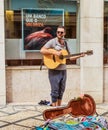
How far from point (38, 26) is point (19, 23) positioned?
17.2 inches

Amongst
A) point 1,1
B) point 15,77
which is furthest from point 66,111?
point 1,1

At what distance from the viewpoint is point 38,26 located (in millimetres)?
8828

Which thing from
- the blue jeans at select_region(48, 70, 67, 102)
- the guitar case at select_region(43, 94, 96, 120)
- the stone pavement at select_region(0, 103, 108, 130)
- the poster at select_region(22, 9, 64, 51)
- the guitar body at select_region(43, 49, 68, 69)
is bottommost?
the stone pavement at select_region(0, 103, 108, 130)

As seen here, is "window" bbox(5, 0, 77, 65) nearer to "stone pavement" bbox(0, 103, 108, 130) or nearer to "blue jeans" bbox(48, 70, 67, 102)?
"stone pavement" bbox(0, 103, 108, 130)

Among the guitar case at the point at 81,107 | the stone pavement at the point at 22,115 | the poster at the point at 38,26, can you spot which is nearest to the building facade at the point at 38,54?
the poster at the point at 38,26

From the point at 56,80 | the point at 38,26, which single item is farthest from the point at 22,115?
the point at 38,26

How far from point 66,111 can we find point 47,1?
3.73 metres

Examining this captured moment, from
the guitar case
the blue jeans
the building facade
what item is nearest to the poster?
the building facade

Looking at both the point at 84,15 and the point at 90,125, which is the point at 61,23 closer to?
the point at 84,15

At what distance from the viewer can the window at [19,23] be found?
8.70 m

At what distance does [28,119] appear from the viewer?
6.86 metres

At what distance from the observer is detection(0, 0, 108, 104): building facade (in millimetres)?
8641

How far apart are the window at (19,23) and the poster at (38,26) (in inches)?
3.2

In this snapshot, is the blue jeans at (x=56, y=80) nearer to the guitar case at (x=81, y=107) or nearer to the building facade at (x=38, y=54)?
the guitar case at (x=81, y=107)
